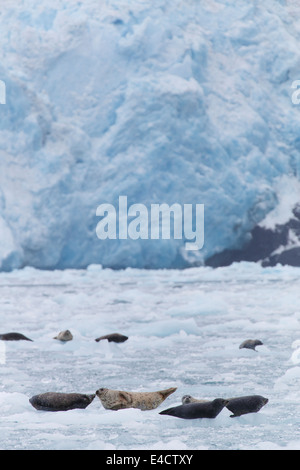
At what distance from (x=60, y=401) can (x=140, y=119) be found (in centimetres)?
1362

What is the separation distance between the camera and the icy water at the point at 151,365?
3000 mm

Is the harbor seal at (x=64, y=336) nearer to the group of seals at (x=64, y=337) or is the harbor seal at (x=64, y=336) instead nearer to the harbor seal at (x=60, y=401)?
the group of seals at (x=64, y=337)

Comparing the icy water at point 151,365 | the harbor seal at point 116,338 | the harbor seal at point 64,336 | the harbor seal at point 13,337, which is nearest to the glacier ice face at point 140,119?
the icy water at point 151,365

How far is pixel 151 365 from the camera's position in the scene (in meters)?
4.91

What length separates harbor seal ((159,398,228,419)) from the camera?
3283 millimetres

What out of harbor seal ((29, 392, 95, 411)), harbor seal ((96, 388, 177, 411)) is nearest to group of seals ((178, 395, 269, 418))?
harbor seal ((96, 388, 177, 411))

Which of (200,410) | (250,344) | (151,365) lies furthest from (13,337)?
(200,410)

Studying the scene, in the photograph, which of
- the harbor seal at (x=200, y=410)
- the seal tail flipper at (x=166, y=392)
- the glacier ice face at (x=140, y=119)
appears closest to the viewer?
the harbor seal at (x=200, y=410)

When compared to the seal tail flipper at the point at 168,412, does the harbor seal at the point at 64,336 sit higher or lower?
higher

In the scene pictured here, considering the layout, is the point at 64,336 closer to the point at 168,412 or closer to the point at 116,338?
the point at 116,338

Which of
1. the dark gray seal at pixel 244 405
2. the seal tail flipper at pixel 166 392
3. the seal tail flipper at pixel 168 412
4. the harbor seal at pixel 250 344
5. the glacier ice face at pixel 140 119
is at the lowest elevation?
the seal tail flipper at pixel 168 412

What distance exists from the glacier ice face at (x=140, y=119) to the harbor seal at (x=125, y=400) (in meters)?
12.3

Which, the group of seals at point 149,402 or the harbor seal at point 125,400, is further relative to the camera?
the harbor seal at point 125,400
